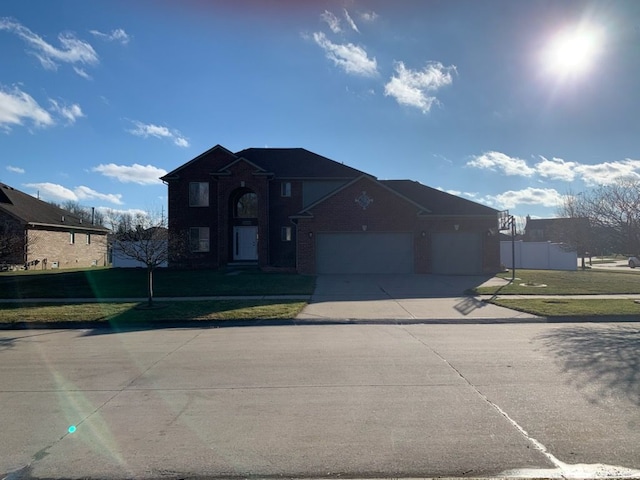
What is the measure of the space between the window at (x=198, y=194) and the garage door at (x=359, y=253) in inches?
379

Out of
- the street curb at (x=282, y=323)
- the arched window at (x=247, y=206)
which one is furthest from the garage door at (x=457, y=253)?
the street curb at (x=282, y=323)

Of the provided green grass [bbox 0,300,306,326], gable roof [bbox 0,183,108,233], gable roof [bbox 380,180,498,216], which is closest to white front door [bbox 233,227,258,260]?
gable roof [bbox 380,180,498,216]

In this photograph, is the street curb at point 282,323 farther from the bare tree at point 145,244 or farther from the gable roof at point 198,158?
the gable roof at point 198,158

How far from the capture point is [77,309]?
1320cm

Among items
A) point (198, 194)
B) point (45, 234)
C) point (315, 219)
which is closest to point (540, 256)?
point (315, 219)

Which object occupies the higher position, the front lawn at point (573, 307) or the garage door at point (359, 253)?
the garage door at point (359, 253)

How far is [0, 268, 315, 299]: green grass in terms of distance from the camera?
55.7ft

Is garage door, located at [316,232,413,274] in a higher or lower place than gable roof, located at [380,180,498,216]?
lower

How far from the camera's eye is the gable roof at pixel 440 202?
81.9ft

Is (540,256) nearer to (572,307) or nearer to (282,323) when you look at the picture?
(572,307)

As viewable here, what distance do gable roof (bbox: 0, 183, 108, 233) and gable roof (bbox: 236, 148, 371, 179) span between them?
50.7 feet

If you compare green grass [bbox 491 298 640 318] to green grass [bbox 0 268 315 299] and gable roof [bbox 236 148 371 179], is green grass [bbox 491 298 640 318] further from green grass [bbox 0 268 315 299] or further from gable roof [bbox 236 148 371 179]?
gable roof [bbox 236 148 371 179]

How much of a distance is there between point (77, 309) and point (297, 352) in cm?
842

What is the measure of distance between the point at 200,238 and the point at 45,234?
1351 centimetres
